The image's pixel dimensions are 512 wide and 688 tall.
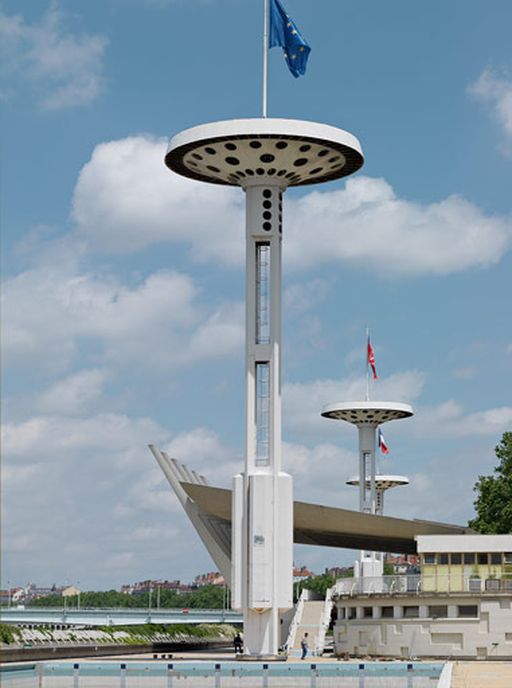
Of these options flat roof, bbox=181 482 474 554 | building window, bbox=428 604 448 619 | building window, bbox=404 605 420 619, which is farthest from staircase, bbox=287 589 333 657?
building window, bbox=428 604 448 619

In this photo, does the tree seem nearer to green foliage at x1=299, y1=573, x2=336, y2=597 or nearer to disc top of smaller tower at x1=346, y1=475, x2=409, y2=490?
disc top of smaller tower at x1=346, y1=475, x2=409, y2=490

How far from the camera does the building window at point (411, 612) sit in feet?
184

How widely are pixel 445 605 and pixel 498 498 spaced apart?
2569 cm

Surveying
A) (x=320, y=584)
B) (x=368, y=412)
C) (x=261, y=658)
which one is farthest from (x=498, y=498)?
(x=320, y=584)

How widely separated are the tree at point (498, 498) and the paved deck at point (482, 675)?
2618 cm

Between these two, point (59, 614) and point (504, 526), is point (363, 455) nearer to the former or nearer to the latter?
point (504, 526)

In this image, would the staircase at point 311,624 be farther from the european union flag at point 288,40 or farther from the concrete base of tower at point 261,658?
the european union flag at point 288,40

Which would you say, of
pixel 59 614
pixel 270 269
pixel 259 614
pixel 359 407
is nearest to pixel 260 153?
pixel 270 269

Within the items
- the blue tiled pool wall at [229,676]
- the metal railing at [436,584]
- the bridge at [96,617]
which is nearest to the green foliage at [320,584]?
the bridge at [96,617]

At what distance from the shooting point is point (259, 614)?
2029 inches

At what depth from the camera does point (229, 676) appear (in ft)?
132

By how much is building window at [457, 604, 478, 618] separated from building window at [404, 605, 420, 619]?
2000 millimetres

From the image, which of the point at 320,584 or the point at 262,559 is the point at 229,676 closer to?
the point at 262,559

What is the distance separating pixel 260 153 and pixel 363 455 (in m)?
39.3
